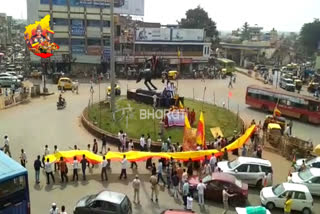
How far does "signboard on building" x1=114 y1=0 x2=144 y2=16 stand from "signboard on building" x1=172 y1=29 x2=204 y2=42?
11.9 m

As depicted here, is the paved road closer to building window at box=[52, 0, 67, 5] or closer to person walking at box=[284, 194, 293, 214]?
person walking at box=[284, 194, 293, 214]

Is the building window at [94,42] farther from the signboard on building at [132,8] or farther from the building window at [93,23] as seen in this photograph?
the signboard on building at [132,8]

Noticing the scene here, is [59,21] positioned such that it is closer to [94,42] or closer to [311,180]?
[94,42]

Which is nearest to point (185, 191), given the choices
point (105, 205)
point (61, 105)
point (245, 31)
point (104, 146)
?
point (105, 205)

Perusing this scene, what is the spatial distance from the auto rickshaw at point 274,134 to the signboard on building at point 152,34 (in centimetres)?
3904

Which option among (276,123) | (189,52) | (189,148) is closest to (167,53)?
(189,52)

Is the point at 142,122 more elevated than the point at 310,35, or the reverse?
the point at 310,35

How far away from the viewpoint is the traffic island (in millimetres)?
26297

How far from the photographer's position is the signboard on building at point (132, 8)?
232 feet

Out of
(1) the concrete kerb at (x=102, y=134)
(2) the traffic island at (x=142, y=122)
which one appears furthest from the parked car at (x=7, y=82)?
(1) the concrete kerb at (x=102, y=134)

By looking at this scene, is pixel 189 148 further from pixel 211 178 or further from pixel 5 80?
pixel 5 80

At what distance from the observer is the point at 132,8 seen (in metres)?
71.9

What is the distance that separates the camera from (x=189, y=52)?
66.1 metres

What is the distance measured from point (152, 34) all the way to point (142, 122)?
37353 mm
